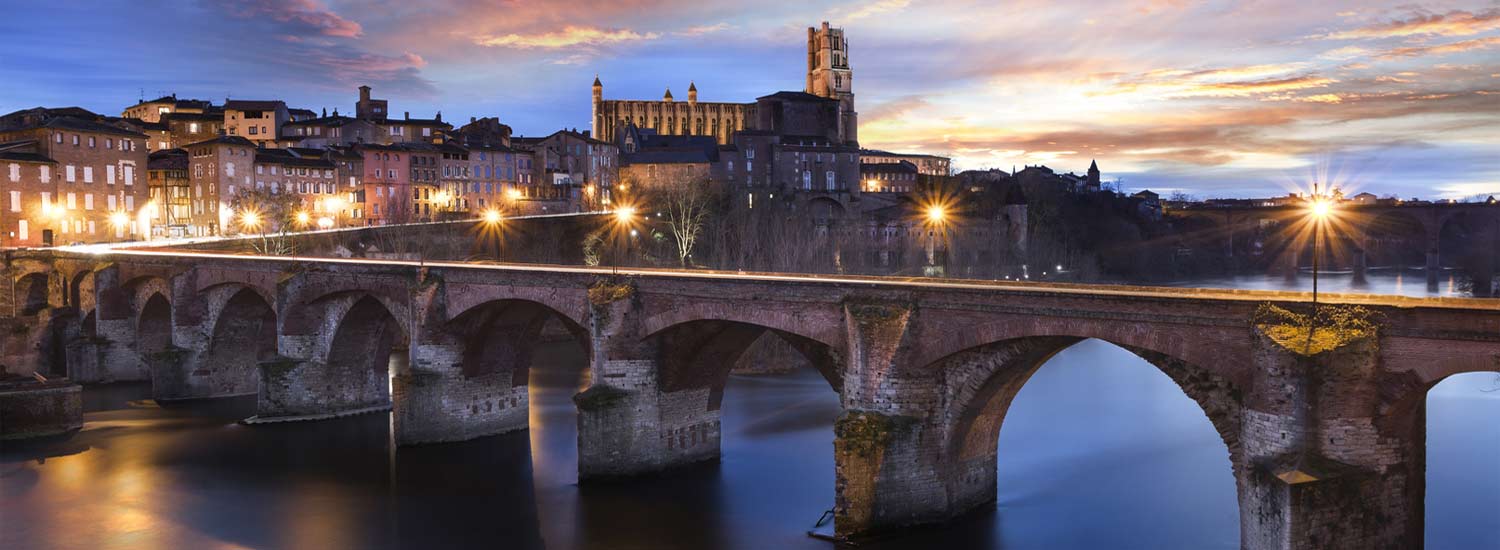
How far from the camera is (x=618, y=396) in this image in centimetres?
3045

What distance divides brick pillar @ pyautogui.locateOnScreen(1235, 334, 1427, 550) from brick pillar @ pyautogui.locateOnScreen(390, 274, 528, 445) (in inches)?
1021

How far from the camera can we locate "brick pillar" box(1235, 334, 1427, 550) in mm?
17922

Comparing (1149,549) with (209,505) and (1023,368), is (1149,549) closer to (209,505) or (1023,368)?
(1023,368)

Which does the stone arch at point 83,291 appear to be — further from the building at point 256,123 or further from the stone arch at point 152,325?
the building at point 256,123

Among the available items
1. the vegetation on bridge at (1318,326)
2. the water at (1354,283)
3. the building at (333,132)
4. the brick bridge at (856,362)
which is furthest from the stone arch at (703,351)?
the building at (333,132)

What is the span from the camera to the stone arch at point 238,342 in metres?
48.6

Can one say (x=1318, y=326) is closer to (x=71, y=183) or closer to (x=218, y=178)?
(x=71, y=183)

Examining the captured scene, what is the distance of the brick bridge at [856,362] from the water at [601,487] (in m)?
1.38

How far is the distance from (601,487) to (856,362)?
957 centimetres

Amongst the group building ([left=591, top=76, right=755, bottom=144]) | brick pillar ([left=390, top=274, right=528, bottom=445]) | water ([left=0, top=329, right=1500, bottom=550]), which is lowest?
water ([left=0, top=329, right=1500, bottom=550])

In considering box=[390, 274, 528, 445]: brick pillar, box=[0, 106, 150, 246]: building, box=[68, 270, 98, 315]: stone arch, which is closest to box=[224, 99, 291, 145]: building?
box=[0, 106, 150, 246]: building

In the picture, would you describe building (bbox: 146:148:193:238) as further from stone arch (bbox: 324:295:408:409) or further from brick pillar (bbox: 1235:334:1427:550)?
brick pillar (bbox: 1235:334:1427:550)

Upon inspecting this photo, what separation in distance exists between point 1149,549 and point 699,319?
12491 millimetres

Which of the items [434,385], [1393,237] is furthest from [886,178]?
[434,385]
